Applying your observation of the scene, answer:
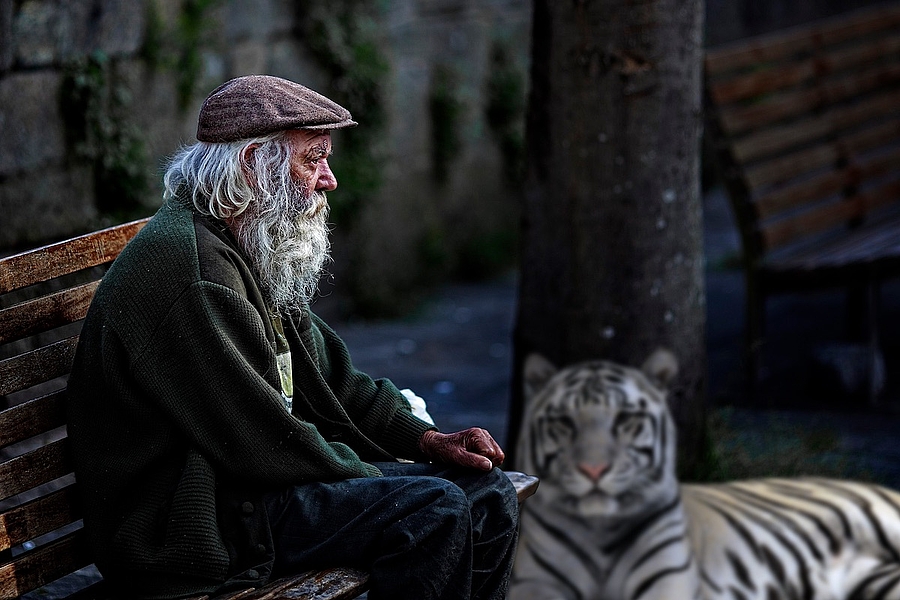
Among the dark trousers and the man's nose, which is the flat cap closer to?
the man's nose

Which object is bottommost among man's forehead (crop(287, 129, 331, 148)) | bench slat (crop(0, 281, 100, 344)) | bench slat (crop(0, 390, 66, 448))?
bench slat (crop(0, 390, 66, 448))

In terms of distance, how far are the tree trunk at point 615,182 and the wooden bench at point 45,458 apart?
1.39m

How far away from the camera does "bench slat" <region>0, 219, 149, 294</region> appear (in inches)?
107

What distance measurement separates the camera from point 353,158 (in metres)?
7.55

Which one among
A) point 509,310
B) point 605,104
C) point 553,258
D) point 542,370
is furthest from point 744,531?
point 509,310

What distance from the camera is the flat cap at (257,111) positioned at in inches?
105

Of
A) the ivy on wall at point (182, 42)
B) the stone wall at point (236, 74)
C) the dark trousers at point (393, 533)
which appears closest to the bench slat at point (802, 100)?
the stone wall at point (236, 74)

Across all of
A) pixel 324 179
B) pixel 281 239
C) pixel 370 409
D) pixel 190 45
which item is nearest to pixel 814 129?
pixel 190 45

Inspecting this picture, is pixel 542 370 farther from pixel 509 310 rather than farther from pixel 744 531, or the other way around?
pixel 509 310

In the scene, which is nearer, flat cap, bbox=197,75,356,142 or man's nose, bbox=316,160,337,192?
flat cap, bbox=197,75,356,142

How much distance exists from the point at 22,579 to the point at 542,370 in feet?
6.28

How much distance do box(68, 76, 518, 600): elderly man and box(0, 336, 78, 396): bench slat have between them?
0.18 meters

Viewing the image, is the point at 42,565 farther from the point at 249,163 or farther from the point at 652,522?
the point at 652,522

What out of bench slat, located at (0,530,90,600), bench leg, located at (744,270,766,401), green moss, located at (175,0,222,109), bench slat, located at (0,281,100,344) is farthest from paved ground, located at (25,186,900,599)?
green moss, located at (175,0,222,109)
